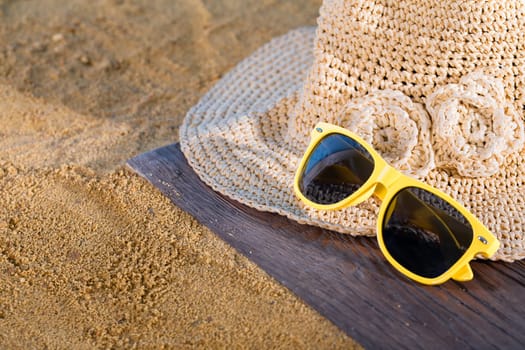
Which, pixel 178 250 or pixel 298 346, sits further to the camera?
pixel 178 250

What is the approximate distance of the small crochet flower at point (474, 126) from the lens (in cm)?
106

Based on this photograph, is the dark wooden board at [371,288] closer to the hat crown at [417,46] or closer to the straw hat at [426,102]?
the straw hat at [426,102]

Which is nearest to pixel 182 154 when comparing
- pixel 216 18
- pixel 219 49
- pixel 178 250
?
pixel 178 250

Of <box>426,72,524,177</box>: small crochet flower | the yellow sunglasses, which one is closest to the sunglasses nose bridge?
the yellow sunglasses

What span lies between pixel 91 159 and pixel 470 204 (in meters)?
0.82

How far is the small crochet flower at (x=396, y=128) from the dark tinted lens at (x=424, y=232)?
0.25 ft

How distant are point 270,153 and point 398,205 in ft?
1.07

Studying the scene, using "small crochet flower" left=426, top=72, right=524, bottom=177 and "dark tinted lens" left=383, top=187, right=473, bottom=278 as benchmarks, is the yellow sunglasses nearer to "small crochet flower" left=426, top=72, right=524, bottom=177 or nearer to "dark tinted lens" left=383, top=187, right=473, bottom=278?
"dark tinted lens" left=383, top=187, right=473, bottom=278

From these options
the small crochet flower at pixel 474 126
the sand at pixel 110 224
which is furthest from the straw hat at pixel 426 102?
the sand at pixel 110 224

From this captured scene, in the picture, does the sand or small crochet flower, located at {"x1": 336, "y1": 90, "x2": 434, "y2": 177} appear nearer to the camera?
the sand

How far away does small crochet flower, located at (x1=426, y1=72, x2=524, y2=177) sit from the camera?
3.47 ft

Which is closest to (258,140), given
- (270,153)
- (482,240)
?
(270,153)

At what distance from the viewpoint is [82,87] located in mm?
1843

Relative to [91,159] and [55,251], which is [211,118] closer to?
[91,159]
